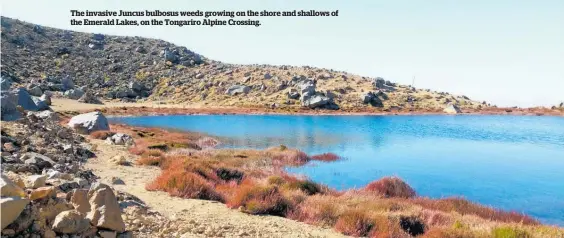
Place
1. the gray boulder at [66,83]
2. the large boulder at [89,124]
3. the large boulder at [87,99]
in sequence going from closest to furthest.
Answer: the large boulder at [89,124] → the large boulder at [87,99] → the gray boulder at [66,83]

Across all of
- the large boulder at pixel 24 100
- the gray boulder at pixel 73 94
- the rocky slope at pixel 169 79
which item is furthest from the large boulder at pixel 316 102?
the large boulder at pixel 24 100

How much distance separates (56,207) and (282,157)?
26432mm

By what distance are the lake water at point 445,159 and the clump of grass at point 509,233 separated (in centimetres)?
937

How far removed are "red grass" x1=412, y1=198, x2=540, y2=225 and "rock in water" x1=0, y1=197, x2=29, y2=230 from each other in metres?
15.9

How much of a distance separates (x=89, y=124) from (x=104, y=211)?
3070 cm

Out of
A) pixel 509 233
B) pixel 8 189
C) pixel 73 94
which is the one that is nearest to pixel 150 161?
pixel 8 189

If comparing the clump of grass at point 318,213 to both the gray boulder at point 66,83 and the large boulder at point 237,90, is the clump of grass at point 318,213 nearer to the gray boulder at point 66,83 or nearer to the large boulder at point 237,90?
the gray boulder at point 66,83

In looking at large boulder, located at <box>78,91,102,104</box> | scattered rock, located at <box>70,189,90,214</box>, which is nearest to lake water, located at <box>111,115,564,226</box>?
scattered rock, located at <box>70,189,90,214</box>

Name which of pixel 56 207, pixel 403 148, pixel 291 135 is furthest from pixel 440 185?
pixel 291 135

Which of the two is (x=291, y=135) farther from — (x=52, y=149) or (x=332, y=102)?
(x=332, y=102)

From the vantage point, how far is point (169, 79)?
416 feet

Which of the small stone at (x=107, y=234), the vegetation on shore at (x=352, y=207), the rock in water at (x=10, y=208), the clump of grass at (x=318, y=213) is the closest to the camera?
the rock in water at (x=10, y=208)

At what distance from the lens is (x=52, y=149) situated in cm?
1859

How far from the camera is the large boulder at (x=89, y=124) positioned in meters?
35.6
